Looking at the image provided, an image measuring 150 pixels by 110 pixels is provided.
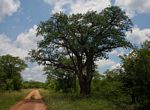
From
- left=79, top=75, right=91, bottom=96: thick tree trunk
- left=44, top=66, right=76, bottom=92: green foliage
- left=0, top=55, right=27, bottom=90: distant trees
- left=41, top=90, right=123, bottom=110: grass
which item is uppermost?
left=0, top=55, right=27, bottom=90: distant trees

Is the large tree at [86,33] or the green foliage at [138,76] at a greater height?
the large tree at [86,33]

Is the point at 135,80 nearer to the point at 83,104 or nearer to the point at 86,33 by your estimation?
the point at 83,104

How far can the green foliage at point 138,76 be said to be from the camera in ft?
90.8

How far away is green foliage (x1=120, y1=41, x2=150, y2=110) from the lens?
27.7 m

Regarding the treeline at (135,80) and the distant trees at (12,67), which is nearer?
the treeline at (135,80)

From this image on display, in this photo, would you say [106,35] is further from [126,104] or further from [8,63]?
[8,63]

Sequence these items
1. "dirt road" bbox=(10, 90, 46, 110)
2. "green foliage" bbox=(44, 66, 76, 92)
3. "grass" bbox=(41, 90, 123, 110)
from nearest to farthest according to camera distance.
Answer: "grass" bbox=(41, 90, 123, 110) → "dirt road" bbox=(10, 90, 46, 110) → "green foliage" bbox=(44, 66, 76, 92)

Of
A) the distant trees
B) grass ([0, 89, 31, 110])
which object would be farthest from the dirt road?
the distant trees

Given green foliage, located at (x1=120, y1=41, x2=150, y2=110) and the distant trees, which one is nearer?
green foliage, located at (x1=120, y1=41, x2=150, y2=110)

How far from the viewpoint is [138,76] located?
28016mm

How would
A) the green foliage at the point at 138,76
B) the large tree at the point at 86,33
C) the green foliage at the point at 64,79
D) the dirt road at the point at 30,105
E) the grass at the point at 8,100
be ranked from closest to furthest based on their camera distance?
the green foliage at the point at 138,76 → the dirt road at the point at 30,105 → the grass at the point at 8,100 → the large tree at the point at 86,33 → the green foliage at the point at 64,79

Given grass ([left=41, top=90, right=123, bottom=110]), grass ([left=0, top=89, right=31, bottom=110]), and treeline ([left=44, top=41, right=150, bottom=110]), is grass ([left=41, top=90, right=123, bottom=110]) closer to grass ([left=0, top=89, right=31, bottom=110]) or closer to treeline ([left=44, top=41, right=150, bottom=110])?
treeline ([left=44, top=41, right=150, bottom=110])

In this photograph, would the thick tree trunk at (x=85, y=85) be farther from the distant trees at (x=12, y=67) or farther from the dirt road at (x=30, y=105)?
the distant trees at (x=12, y=67)


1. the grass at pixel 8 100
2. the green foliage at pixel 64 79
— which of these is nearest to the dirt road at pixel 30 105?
the grass at pixel 8 100
